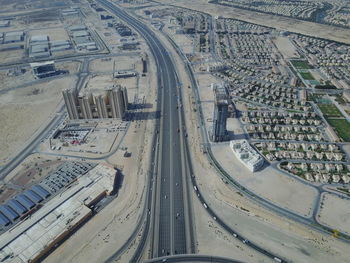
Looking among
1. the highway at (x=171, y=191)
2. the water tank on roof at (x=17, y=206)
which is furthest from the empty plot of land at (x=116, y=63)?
the water tank on roof at (x=17, y=206)

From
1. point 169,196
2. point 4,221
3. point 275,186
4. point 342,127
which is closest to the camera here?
point 4,221

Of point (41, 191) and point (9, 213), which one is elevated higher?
point (41, 191)

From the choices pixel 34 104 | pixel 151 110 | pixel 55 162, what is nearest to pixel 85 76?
pixel 34 104

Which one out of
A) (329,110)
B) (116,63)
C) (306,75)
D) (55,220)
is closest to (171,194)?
(55,220)

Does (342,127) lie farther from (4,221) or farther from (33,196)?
(4,221)

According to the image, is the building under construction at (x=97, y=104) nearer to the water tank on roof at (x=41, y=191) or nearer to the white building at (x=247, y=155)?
the water tank on roof at (x=41, y=191)

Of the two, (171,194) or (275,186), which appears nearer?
(171,194)

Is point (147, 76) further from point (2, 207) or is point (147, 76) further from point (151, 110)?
point (2, 207)
